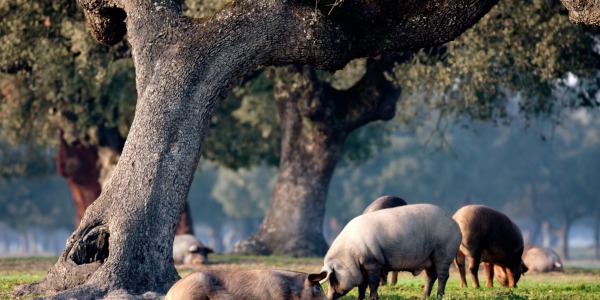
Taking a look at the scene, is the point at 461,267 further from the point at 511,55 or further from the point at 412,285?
the point at 511,55

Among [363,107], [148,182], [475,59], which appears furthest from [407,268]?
[363,107]

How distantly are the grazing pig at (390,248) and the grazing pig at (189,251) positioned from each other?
1486 cm

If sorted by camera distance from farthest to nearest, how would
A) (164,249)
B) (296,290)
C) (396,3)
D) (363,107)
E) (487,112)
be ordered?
(487,112)
(363,107)
(396,3)
(164,249)
(296,290)

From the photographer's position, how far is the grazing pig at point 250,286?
11.1 m

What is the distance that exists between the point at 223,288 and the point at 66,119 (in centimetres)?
2535

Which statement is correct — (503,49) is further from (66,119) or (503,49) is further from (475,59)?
(66,119)

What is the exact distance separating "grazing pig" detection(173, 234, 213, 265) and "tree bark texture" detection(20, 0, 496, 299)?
12.9 metres

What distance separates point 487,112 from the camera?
32.4 m

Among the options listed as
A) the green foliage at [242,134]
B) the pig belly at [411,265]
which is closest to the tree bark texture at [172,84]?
the pig belly at [411,265]

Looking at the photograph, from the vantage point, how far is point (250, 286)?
11.2 metres

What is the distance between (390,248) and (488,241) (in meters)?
4.14

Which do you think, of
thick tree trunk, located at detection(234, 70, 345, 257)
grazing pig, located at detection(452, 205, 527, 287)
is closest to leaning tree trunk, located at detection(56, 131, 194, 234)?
thick tree trunk, located at detection(234, 70, 345, 257)

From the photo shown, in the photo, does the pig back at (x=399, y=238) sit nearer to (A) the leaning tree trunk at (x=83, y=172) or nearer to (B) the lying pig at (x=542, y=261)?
(B) the lying pig at (x=542, y=261)

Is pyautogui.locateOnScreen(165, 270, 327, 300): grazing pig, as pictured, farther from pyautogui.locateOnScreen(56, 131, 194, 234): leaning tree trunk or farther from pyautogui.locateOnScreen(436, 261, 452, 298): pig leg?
pyautogui.locateOnScreen(56, 131, 194, 234): leaning tree trunk
